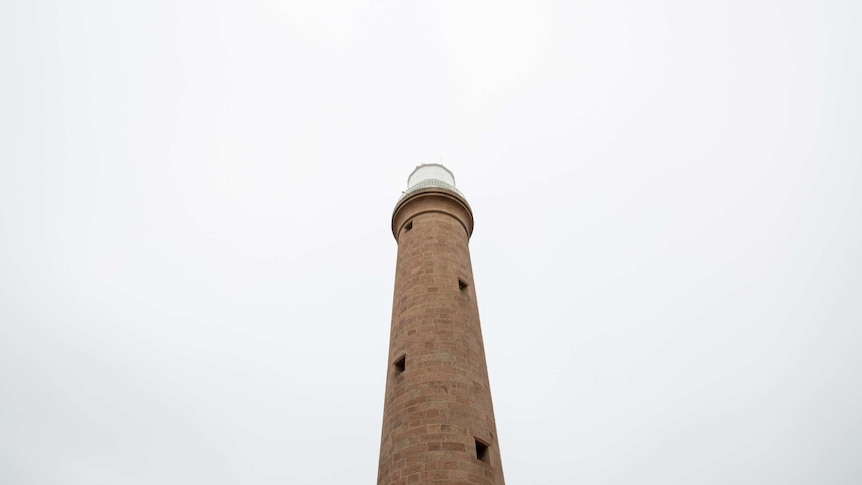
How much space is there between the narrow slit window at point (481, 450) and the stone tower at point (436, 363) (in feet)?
0.08

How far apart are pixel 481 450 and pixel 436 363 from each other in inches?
94.4

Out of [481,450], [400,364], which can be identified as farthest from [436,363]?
[481,450]

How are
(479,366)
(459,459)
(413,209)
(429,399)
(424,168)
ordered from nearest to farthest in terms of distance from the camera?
1. (459,459)
2. (429,399)
3. (479,366)
4. (413,209)
5. (424,168)

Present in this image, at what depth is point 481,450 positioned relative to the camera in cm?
1388

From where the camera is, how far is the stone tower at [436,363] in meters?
13.0

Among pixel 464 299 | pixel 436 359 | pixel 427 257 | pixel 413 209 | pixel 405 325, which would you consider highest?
pixel 413 209

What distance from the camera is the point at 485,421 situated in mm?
14336

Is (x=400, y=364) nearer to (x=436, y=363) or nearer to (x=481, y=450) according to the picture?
(x=436, y=363)

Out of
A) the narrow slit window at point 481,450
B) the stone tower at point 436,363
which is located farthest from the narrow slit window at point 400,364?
the narrow slit window at point 481,450

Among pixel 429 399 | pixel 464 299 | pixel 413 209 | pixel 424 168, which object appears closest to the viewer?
pixel 429 399

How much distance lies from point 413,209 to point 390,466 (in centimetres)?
919

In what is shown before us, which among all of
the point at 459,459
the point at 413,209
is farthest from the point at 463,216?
the point at 459,459

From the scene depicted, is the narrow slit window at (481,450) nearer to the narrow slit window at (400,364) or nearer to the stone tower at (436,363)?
the stone tower at (436,363)

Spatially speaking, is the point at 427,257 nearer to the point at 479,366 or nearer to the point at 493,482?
the point at 479,366
